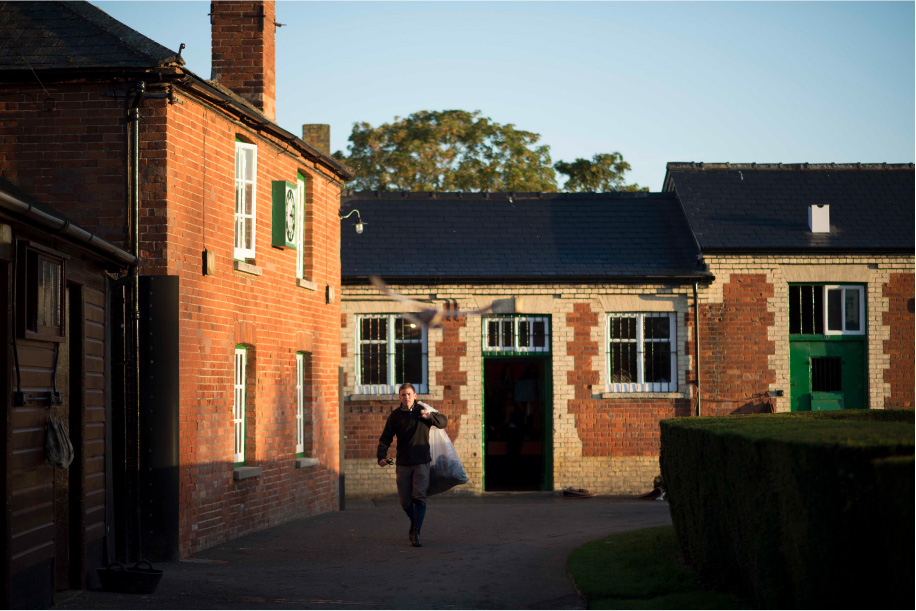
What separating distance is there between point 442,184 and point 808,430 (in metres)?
29.9

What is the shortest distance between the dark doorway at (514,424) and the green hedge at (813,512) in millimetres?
13876

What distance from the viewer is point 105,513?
35.3 feet

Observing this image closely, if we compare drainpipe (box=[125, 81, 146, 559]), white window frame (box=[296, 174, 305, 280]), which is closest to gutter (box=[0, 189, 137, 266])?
drainpipe (box=[125, 81, 146, 559])

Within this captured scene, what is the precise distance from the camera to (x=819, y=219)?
22.4 metres

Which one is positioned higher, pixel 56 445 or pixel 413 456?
pixel 56 445

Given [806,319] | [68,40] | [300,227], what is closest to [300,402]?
[300,227]

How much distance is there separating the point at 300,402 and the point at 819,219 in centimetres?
1185

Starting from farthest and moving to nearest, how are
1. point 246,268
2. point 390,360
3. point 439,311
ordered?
point 390,360
point 439,311
point 246,268

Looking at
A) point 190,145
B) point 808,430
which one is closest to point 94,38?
point 190,145

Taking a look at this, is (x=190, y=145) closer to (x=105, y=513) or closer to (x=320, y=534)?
(x=105, y=513)

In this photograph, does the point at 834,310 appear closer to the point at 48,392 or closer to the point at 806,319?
the point at 806,319

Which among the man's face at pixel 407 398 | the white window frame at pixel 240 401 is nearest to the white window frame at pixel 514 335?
the white window frame at pixel 240 401

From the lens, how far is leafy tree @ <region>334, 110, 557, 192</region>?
36781 mm

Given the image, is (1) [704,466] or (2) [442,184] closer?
(1) [704,466]
